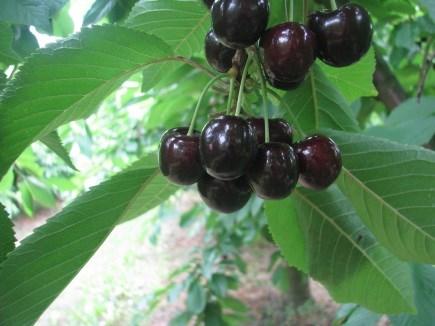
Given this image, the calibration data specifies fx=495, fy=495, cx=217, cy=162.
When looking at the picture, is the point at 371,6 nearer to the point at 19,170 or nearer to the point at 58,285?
the point at 58,285

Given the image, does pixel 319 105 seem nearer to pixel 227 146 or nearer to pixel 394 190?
pixel 394 190

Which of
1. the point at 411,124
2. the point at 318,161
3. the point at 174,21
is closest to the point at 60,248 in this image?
the point at 318,161

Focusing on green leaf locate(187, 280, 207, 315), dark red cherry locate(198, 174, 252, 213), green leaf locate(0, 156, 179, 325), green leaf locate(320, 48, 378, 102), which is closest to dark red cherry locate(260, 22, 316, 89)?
dark red cherry locate(198, 174, 252, 213)

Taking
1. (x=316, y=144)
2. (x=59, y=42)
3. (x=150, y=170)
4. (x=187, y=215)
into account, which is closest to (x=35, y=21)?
(x=59, y=42)

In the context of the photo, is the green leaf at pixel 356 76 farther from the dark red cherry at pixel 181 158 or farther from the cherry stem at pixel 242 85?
the dark red cherry at pixel 181 158

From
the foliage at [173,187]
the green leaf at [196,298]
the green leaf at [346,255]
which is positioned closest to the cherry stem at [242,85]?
the foliage at [173,187]

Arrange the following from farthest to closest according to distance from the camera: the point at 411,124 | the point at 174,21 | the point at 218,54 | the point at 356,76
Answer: the point at 411,124 < the point at 356,76 < the point at 174,21 < the point at 218,54
